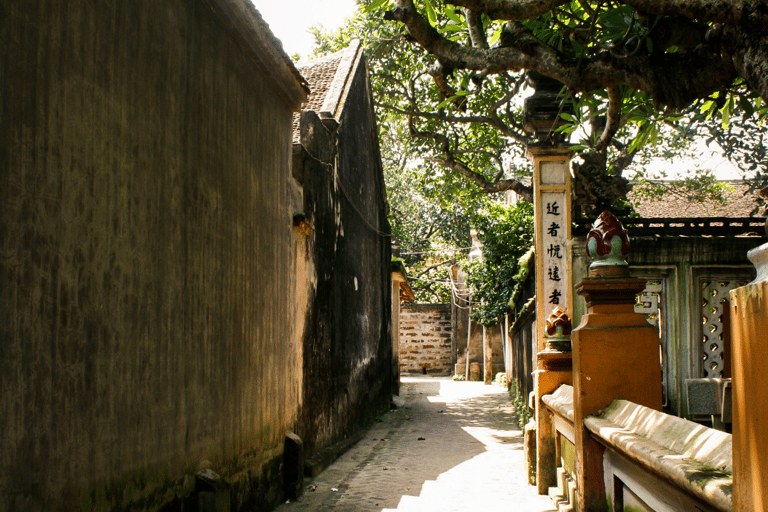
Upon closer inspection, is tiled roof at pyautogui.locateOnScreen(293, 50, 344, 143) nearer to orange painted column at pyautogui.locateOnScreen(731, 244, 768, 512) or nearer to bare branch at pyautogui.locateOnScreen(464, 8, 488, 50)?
bare branch at pyautogui.locateOnScreen(464, 8, 488, 50)

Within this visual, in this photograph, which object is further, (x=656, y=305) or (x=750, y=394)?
(x=656, y=305)

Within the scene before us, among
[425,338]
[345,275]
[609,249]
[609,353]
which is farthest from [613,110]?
[425,338]

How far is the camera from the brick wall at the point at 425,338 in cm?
2659

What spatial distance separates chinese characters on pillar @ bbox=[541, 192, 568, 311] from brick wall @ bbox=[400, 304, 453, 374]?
16894 millimetres

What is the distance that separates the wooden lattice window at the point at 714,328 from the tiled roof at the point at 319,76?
6060 millimetres

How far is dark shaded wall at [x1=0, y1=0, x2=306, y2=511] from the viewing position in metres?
2.85

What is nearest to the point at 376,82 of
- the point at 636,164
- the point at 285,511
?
the point at 636,164

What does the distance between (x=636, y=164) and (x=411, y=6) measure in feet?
37.9

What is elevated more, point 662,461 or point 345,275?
point 345,275

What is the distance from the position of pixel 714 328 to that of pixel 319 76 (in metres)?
7.32


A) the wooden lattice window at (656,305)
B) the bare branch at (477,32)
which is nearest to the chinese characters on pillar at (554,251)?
the wooden lattice window at (656,305)

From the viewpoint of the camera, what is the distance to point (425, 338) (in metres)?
26.7

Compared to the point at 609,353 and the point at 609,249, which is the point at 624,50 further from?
the point at 609,353

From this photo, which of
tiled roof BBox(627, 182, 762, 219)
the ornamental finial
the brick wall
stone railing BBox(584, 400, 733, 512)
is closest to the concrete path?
stone railing BBox(584, 400, 733, 512)
